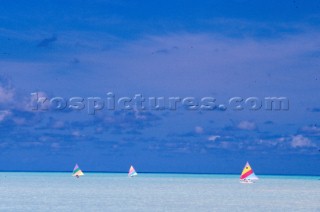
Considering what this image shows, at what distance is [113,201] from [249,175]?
43986 mm

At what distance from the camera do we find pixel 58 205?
7200 centimetres

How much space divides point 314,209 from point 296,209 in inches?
87.2

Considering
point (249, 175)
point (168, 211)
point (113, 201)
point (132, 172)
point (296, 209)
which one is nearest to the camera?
point (168, 211)

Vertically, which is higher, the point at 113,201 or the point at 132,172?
the point at 113,201

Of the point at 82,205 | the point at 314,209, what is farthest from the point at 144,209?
the point at 314,209

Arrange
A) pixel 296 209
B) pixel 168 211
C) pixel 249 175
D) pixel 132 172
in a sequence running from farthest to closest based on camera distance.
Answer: pixel 132 172 < pixel 249 175 < pixel 296 209 < pixel 168 211

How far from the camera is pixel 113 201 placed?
78.6m

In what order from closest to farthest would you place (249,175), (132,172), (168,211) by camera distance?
(168,211)
(249,175)
(132,172)

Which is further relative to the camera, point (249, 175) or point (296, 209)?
point (249, 175)

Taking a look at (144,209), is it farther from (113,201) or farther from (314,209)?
(314,209)

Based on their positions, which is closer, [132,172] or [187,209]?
[187,209]

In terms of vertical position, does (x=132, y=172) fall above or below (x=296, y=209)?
below

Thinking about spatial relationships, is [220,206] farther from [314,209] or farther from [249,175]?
[249,175]

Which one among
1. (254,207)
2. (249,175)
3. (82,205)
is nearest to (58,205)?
(82,205)
